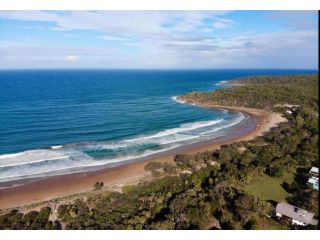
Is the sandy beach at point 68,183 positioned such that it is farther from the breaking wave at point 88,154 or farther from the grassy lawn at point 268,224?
the grassy lawn at point 268,224

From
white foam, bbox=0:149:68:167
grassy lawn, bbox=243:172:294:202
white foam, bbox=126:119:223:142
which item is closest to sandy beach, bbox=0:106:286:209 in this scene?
white foam, bbox=0:149:68:167

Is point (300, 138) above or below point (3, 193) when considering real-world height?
above

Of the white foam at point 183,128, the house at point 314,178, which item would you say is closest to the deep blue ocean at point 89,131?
the white foam at point 183,128

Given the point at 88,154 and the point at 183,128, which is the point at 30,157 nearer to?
the point at 88,154

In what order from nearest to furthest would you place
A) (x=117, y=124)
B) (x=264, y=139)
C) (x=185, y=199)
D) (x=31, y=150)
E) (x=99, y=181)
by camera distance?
(x=185, y=199)
(x=99, y=181)
(x=31, y=150)
(x=264, y=139)
(x=117, y=124)

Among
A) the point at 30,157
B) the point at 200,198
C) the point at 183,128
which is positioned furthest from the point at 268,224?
the point at 183,128

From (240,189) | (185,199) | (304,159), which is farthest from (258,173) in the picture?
(185,199)
